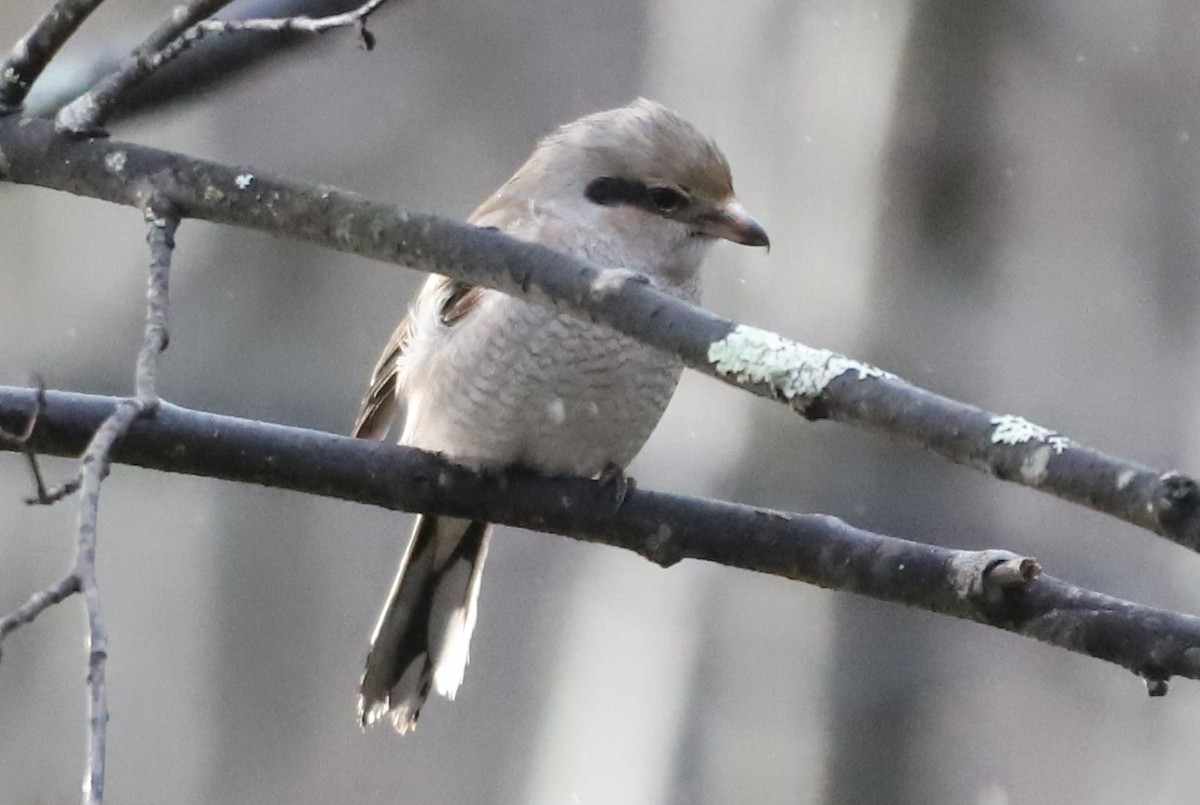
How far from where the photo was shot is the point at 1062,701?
2502 mm

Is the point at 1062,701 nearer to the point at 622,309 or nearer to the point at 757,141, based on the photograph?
the point at 757,141

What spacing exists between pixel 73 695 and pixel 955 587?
213 centimetres

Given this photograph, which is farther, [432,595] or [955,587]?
[432,595]

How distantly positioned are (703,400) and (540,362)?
44.1 inches

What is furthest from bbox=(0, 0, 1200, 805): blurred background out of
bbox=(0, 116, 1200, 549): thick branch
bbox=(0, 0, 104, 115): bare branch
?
bbox=(0, 116, 1200, 549): thick branch

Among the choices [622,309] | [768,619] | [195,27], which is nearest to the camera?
[622,309]

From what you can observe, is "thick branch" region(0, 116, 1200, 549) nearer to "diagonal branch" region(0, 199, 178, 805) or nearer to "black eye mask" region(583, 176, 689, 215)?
"diagonal branch" region(0, 199, 178, 805)

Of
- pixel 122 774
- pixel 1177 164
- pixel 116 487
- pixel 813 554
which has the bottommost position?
pixel 122 774

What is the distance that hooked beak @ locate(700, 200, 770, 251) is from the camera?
5.26 feet

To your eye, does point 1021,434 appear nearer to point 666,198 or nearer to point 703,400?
point 666,198

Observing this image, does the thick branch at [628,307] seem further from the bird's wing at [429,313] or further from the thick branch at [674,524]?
the bird's wing at [429,313]

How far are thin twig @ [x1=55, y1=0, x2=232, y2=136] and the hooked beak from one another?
2.35 feet

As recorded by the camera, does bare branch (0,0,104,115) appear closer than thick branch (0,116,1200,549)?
No

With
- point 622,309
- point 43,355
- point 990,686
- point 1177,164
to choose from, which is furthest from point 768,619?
point 622,309
